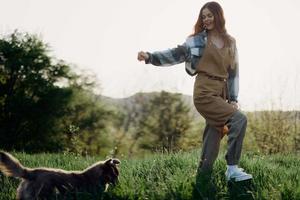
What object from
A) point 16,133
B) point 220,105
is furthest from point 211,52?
point 16,133

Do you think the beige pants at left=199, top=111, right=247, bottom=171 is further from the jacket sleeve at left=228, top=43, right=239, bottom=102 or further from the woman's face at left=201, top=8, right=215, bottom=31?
the woman's face at left=201, top=8, right=215, bottom=31

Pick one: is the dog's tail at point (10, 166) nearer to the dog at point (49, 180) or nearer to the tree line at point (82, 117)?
the dog at point (49, 180)

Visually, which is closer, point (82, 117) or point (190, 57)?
point (190, 57)

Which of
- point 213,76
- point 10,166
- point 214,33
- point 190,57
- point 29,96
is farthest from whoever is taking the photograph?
point 29,96

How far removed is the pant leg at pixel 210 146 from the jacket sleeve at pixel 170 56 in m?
0.89

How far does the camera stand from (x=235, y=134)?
6.26 meters

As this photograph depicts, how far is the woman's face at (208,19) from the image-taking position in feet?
21.4

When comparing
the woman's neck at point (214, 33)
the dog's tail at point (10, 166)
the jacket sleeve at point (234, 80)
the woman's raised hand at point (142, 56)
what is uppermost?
the woman's neck at point (214, 33)

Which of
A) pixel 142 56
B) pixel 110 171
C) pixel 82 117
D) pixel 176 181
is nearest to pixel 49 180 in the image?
pixel 110 171

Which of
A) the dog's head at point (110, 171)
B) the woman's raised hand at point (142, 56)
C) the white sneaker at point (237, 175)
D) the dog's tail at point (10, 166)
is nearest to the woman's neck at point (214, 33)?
the woman's raised hand at point (142, 56)

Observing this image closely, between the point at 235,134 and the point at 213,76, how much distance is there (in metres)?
0.74

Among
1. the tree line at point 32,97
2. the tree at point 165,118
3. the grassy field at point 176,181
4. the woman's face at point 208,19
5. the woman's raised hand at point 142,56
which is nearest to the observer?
the grassy field at point 176,181

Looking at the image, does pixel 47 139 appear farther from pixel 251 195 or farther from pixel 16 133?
pixel 251 195

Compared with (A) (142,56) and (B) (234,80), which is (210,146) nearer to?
(B) (234,80)
